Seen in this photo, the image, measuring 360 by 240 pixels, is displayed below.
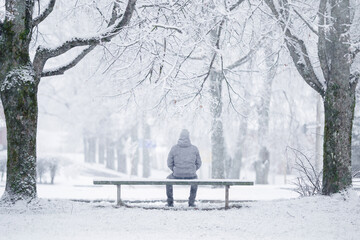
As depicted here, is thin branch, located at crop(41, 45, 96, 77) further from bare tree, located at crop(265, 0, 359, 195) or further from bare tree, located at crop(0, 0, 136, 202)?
bare tree, located at crop(265, 0, 359, 195)

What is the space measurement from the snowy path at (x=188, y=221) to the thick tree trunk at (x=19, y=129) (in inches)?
14.7

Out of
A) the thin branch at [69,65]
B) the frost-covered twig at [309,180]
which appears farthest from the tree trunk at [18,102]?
the frost-covered twig at [309,180]

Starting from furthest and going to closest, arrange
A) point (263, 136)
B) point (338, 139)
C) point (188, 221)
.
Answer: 1. point (263, 136)
2. point (338, 139)
3. point (188, 221)

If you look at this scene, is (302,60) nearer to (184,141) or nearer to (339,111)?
(339,111)

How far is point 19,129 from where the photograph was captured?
7.77 m

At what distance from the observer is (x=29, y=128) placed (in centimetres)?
786

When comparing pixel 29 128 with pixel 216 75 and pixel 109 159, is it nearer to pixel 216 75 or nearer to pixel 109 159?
pixel 216 75

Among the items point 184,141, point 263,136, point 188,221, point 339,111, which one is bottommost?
point 188,221

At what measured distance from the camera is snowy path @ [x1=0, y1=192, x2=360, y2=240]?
608 centimetres

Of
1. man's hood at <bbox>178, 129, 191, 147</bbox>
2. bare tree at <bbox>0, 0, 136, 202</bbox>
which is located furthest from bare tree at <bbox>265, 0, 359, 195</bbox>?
bare tree at <bbox>0, 0, 136, 202</bbox>

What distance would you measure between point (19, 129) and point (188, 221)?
11.4 feet

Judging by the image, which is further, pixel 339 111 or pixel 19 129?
pixel 339 111

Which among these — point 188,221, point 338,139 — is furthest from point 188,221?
point 338,139

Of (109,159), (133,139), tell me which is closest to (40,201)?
(133,139)
